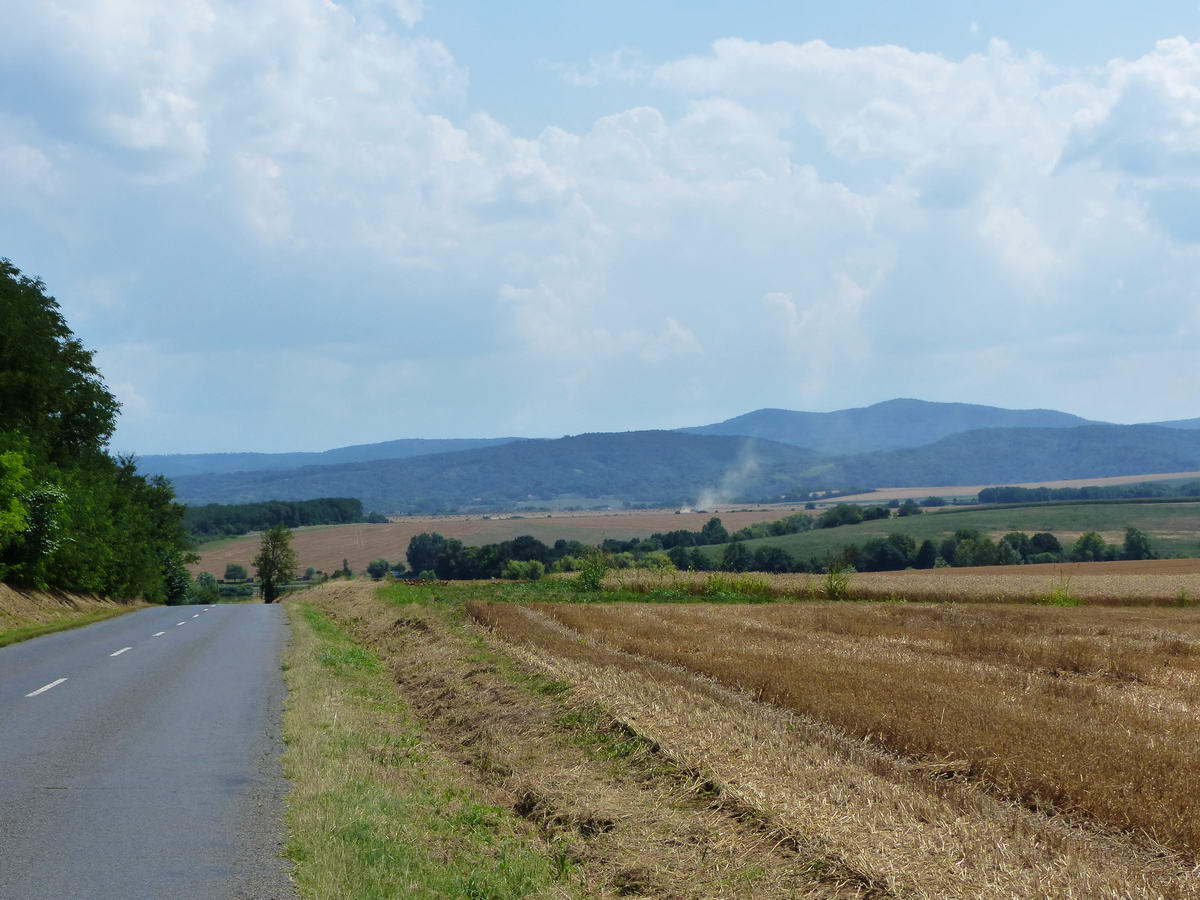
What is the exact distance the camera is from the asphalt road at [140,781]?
7.61 m

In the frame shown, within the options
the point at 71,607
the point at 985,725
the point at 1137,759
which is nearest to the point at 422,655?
the point at 985,725

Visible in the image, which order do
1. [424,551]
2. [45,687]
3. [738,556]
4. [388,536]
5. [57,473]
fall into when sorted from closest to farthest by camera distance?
1. [45,687]
2. [57,473]
3. [738,556]
4. [424,551]
5. [388,536]

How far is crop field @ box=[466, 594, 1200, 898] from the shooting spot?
24.2 feet

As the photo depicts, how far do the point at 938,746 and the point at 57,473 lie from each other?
45252 mm

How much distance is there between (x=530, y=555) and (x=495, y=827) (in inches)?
4098

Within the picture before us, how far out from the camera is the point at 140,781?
10727 mm

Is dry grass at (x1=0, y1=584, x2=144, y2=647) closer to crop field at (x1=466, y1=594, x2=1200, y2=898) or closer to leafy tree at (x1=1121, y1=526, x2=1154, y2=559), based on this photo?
crop field at (x1=466, y1=594, x2=1200, y2=898)

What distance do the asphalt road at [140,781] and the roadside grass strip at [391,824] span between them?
0.93 feet

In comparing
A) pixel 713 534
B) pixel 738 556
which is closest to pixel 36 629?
pixel 738 556

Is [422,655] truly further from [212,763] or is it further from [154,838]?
[154,838]

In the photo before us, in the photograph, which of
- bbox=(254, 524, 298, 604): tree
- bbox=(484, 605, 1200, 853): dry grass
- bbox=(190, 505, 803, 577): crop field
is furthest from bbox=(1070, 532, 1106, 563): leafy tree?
bbox=(254, 524, 298, 604): tree

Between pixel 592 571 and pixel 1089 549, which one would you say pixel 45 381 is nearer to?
pixel 592 571

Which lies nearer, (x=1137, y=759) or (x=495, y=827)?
(x=495, y=827)

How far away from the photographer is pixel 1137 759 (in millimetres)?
10453
